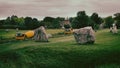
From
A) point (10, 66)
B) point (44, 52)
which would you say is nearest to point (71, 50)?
point (44, 52)

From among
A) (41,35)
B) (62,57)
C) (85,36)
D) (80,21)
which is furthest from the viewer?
(80,21)

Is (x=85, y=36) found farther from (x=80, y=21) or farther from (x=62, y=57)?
(x=80, y=21)

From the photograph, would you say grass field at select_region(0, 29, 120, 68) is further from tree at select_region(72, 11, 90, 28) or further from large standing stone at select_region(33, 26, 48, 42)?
tree at select_region(72, 11, 90, 28)

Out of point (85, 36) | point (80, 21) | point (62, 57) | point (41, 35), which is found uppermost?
point (80, 21)

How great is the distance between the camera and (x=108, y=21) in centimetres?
9975

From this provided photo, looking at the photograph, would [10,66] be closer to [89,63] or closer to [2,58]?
[2,58]

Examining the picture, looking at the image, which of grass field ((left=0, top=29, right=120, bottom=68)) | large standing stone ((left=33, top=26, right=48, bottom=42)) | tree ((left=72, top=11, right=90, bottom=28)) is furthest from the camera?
tree ((left=72, top=11, right=90, bottom=28))

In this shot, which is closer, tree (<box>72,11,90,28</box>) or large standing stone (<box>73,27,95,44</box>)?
large standing stone (<box>73,27,95,44</box>)

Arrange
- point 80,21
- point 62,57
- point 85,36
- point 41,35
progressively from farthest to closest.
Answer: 1. point 80,21
2. point 41,35
3. point 85,36
4. point 62,57

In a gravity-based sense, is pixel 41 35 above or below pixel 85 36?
above

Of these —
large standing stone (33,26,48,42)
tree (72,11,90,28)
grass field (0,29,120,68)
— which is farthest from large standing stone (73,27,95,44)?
tree (72,11,90,28)

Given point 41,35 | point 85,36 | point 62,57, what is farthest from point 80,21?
point 62,57

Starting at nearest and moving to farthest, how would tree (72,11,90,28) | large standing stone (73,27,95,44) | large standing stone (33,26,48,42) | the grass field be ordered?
1. the grass field
2. large standing stone (73,27,95,44)
3. large standing stone (33,26,48,42)
4. tree (72,11,90,28)

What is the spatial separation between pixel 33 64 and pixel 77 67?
13.7 ft
